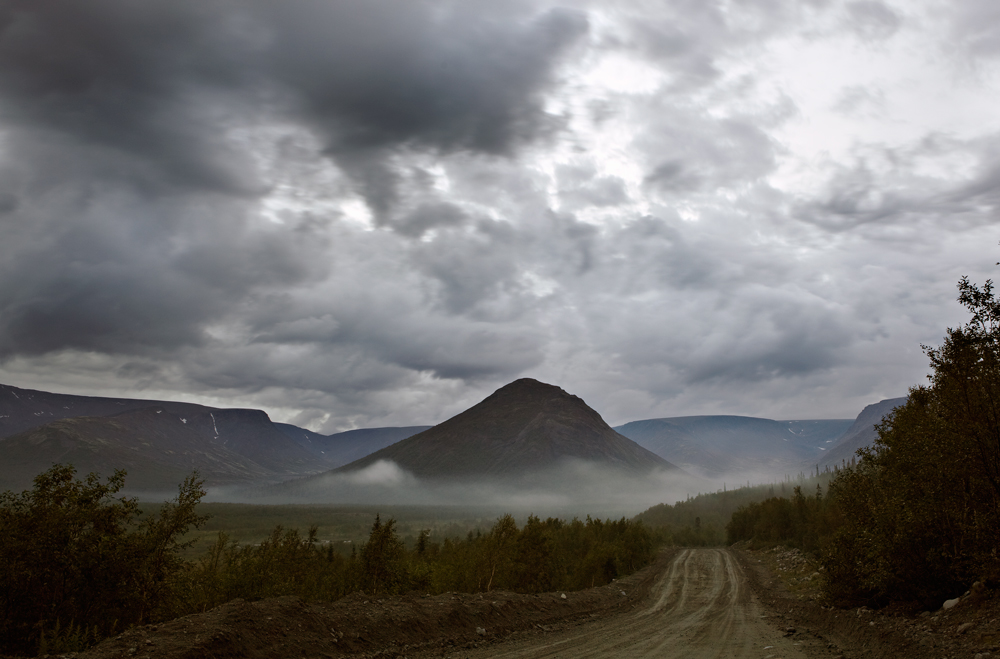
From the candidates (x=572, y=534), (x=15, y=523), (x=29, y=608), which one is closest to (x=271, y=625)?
(x=29, y=608)

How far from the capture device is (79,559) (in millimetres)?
21031

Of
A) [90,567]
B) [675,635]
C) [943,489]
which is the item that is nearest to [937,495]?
[943,489]

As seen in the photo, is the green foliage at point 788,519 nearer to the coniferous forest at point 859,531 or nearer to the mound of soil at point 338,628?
the coniferous forest at point 859,531

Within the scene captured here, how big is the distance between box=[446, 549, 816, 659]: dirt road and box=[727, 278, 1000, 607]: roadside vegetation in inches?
179

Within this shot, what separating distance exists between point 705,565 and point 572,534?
93.1 ft

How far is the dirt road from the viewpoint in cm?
1916

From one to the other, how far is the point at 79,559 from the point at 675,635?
23.3m

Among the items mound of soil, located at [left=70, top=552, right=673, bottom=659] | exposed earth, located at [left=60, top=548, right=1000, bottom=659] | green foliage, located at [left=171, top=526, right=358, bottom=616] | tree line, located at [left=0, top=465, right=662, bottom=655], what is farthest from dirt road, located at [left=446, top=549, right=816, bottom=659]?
green foliage, located at [left=171, top=526, right=358, bottom=616]

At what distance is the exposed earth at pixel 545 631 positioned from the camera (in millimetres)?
14977

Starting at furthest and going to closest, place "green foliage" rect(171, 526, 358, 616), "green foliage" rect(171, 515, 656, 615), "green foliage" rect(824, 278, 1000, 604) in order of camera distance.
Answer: "green foliage" rect(171, 515, 656, 615) < "green foliage" rect(171, 526, 358, 616) < "green foliage" rect(824, 278, 1000, 604)

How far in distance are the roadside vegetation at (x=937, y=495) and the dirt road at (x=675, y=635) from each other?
14.9 feet

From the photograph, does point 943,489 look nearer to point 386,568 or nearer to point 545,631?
point 545,631

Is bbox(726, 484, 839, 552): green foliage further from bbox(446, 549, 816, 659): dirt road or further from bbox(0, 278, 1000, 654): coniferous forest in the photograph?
bbox(0, 278, 1000, 654): coniferous forest

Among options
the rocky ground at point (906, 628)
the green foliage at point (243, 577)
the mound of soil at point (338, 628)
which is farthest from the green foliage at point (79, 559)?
→ the rocky ground at point (906, 628)
